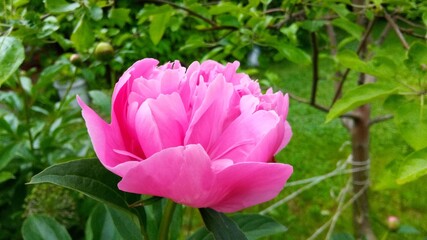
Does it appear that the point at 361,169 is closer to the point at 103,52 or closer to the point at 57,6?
the point at 103,52

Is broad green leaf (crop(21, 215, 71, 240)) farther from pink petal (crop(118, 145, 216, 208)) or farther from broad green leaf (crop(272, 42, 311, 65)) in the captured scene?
broad green leaf (crop(272, 42, 311, 65))

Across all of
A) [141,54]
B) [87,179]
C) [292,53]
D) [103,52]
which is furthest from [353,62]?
[141,54]

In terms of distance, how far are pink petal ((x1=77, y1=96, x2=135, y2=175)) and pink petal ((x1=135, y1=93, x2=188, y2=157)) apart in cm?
2

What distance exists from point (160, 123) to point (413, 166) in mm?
287

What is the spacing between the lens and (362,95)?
2.12 ft

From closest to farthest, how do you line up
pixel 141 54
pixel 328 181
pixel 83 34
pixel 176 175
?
pixel 176 175
pixel 83 34
pixel 141 54
pixel 328 181

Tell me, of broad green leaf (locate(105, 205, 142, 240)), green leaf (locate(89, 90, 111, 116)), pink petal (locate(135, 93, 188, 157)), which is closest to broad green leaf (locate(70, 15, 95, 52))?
green leaf (locate(89, 90, 111, 116))

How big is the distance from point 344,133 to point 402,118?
2723 millimetres

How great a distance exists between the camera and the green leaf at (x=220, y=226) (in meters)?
0.39

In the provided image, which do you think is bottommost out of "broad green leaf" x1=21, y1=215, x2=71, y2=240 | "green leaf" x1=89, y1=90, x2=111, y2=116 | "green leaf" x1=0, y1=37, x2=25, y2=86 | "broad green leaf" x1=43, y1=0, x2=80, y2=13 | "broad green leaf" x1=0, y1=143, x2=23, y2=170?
"broad green leaf" x1=0, y1=143, x2=23, y2=170

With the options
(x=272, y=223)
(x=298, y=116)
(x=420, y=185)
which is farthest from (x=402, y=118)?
(x=298, y=116)

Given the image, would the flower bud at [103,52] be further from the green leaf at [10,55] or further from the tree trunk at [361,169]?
the tree trunk at [361,169]

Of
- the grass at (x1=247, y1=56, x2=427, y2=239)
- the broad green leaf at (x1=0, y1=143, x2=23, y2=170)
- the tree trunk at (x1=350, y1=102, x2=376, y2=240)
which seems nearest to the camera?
the broad green leaf at (x1=0, y1=143, x2=23, y2=170)

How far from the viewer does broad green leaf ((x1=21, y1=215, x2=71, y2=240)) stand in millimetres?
676
